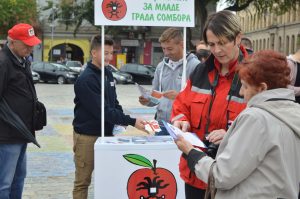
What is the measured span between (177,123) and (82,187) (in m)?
2.16

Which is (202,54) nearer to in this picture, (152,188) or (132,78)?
(152,188)

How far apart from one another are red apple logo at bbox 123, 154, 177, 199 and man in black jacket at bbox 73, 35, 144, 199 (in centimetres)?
43

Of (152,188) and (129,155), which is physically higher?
(129,155)

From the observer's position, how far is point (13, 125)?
15.6ft

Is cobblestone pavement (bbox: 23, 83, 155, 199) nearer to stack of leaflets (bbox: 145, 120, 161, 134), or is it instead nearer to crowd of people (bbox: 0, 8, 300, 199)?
crowd of people (bbox: 0, 8, 300, 199)

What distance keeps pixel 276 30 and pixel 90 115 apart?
58.9 metres

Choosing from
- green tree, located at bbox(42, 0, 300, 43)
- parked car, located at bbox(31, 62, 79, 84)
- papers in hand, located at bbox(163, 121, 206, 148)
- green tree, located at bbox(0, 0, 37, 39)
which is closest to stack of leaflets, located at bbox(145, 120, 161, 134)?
papers in hand, located at bbox(163, 121, 206, 148)

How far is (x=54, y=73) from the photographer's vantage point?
32.5 metres

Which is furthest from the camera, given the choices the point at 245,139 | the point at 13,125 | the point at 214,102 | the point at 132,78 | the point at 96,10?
the point at 132,78

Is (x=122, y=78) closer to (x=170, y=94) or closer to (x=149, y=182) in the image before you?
(x=170, y=94)

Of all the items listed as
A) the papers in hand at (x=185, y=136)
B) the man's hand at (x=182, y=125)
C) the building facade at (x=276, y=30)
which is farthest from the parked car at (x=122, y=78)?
the papers in hand at (x=185, y=136)

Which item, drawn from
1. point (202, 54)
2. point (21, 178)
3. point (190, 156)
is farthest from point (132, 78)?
point (190, 156)

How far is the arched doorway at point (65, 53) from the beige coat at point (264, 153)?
47.8m

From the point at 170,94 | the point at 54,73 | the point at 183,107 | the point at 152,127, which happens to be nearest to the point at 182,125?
Answer: the point at 183,107
